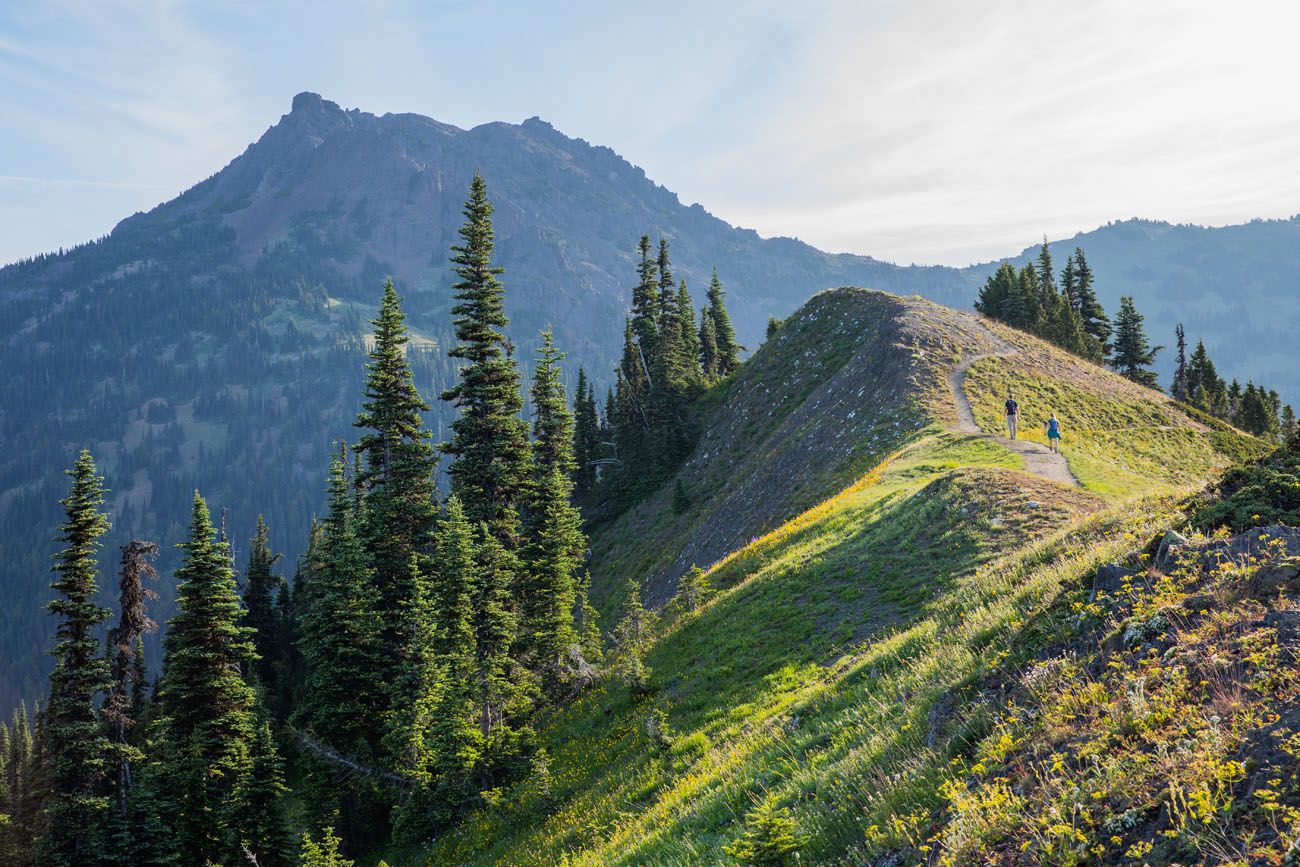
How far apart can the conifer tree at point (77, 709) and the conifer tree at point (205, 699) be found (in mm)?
2759

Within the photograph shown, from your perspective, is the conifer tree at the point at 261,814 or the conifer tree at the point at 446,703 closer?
the conifer tree at the point at 446,703

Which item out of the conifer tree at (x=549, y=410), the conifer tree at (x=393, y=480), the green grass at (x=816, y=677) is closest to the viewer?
the green grass at (x=816, y=677)

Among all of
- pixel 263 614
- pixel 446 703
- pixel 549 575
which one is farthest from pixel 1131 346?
pixel 263 614

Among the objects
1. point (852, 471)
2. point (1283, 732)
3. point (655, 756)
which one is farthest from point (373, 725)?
point (1283, 732)

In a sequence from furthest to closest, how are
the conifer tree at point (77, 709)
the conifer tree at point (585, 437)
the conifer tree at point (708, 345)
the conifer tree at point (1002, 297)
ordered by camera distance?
the conifer tree at point (708, 345) → the conifer tree at point (585, 437) → the conifer tree at point (1002, 297) → the conifer tree at point (77, 709)

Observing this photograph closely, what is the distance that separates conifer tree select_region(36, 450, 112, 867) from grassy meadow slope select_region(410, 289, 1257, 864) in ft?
54.5

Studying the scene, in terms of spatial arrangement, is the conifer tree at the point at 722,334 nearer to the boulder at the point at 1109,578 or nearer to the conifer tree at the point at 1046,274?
the conifer tree at the point at 1046,274

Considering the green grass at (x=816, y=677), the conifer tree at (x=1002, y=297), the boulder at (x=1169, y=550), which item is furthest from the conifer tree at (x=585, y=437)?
the boulder at (x=1169, y=550)

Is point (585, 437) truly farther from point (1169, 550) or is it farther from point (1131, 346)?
point (1169, 550)

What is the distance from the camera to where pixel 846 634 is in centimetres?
1748

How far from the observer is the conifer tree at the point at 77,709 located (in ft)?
92.9

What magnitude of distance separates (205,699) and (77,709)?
4851 millimetres

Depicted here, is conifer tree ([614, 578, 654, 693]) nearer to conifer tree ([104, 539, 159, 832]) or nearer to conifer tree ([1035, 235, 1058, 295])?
conifer tree ([104, 539, 159, 832])

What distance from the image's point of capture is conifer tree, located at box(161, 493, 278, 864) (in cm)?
2884
